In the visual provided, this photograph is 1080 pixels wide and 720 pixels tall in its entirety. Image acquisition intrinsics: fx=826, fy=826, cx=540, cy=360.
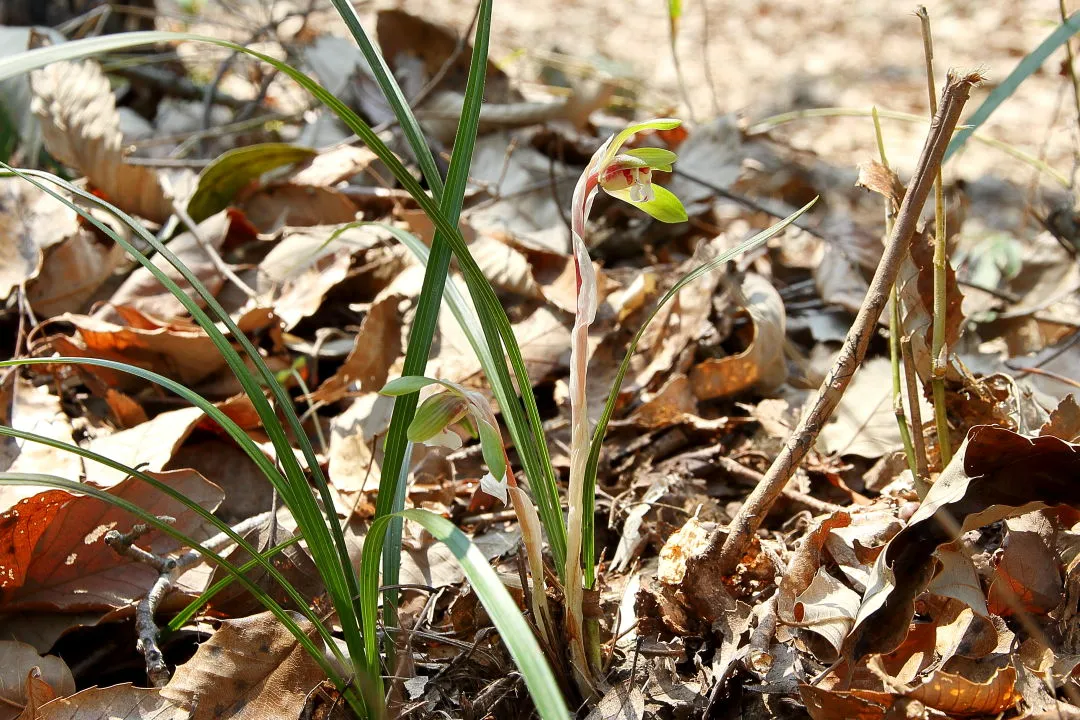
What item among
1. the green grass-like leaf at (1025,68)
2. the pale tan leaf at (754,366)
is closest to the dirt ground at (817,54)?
the pale tan leaf at (754,366)

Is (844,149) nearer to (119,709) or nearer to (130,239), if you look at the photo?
(130,239)

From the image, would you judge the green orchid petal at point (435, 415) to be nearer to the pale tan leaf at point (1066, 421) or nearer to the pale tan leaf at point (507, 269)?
the pale tan leaf at point (1066, 421)

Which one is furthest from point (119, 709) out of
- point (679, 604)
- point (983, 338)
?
point (983, 338)

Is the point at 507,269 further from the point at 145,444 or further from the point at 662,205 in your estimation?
the point at 662,205

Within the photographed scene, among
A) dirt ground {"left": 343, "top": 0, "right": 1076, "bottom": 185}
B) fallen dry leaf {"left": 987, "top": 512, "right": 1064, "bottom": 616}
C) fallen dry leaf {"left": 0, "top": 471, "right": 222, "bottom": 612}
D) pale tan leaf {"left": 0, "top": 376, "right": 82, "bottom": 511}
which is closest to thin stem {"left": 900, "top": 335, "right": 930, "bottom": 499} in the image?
fallen dry leaf {"left": 987, "top": 512, "right": 1064, "bottom": 616}

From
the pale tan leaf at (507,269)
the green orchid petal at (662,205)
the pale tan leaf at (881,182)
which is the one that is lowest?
the pale tan leaf at (507,269)

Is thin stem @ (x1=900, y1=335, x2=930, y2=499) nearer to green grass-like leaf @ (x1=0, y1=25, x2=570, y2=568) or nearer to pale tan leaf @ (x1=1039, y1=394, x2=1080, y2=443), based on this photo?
pale tan leaf @ (x1=1039, y1=394, x2=1080, y2=443)

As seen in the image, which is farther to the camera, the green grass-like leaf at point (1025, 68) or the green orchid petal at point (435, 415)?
the green grass-like leaf at point (1025, 68)

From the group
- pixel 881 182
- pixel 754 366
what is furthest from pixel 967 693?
pixel 754 366
